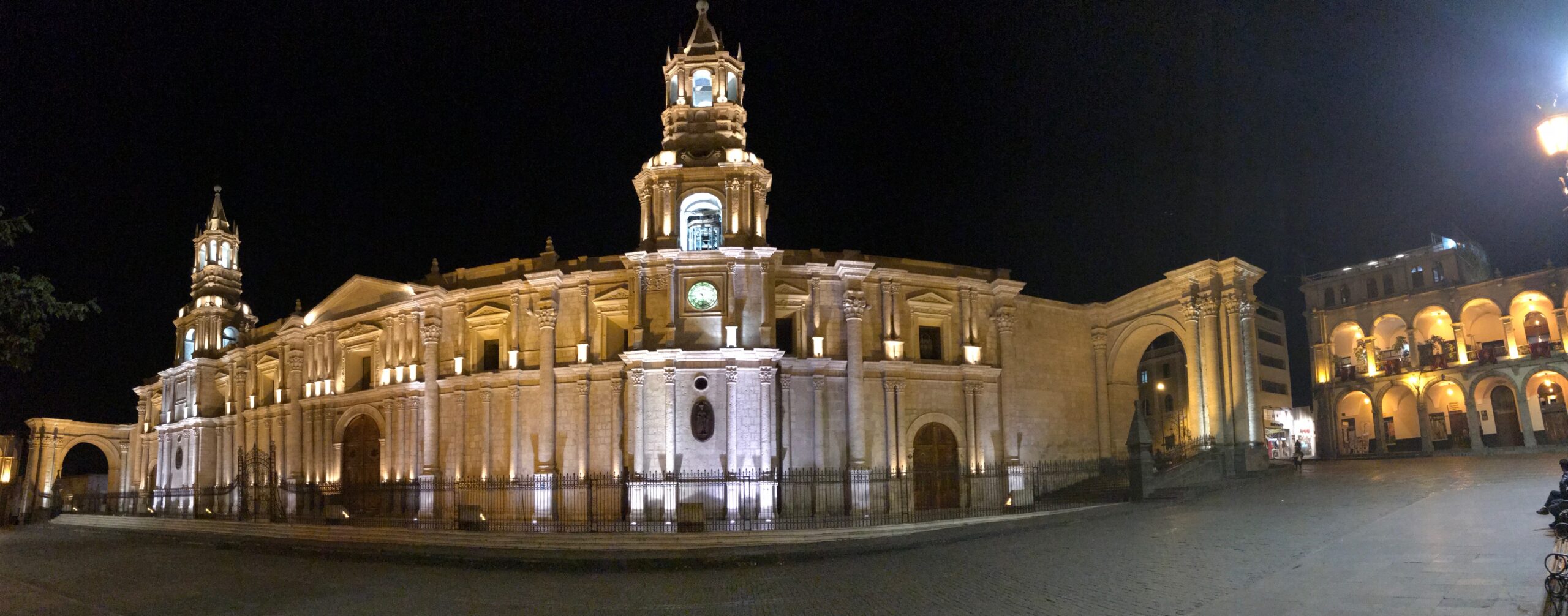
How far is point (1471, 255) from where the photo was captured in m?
45.8

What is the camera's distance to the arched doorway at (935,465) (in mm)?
31859

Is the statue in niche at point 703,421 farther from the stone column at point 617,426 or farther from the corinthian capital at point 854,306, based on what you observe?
the corinthian capital at point 854,306

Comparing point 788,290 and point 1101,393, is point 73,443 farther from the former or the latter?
point 1101,393

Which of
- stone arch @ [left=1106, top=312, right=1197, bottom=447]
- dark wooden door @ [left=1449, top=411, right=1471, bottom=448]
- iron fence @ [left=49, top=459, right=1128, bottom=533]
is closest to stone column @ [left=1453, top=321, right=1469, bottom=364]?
dark wooden door @ [left=1449, top=411, right=1471, bottom=448]

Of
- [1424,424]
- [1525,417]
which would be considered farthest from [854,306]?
[1525,417]

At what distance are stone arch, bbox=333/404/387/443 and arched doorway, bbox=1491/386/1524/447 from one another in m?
45.4

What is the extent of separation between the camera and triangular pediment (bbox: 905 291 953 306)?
33125 mm

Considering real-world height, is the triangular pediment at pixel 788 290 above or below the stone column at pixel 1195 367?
above

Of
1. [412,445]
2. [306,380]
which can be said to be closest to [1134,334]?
[412,445]

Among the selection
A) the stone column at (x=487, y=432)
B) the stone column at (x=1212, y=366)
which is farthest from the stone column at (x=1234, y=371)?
the stone column at (x=487, y=432)

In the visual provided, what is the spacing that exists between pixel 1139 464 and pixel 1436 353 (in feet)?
84.8

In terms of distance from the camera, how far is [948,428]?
1312 inches

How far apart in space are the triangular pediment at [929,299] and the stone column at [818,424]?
180 inches

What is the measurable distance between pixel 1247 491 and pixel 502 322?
78.7 feet
